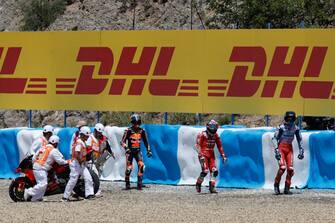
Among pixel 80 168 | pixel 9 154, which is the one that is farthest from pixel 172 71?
pixel 80 168

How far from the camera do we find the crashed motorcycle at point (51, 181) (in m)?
18.0

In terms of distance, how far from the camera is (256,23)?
40.1 metres

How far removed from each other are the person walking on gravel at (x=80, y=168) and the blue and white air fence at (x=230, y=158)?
352 cm

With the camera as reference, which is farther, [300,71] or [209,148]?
[300,71]

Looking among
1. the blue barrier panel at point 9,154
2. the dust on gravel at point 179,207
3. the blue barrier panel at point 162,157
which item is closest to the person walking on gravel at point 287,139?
the dust on gravel at point 179,207

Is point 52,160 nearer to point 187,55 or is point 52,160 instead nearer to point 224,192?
point 224,192

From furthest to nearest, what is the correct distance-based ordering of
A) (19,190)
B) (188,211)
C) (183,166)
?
(183,166) < (19,190) < (188,211)

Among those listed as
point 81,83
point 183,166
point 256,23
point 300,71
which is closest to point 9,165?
point 81,83

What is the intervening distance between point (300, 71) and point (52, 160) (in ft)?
22.7

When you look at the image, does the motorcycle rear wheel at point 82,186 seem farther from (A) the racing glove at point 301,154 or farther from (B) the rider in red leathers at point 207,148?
(A) the racing glove at point 301,154

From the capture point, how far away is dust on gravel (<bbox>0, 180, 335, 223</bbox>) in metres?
14.8

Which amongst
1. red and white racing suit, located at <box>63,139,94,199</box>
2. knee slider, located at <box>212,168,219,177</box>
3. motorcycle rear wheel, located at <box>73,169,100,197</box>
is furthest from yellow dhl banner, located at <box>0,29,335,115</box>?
red and white racing suit, located at <box>63,139,94,199</box>

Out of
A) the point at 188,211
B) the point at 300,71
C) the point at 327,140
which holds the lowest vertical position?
the point at 188,211

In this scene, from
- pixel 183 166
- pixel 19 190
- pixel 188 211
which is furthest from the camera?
pixel 183 166
